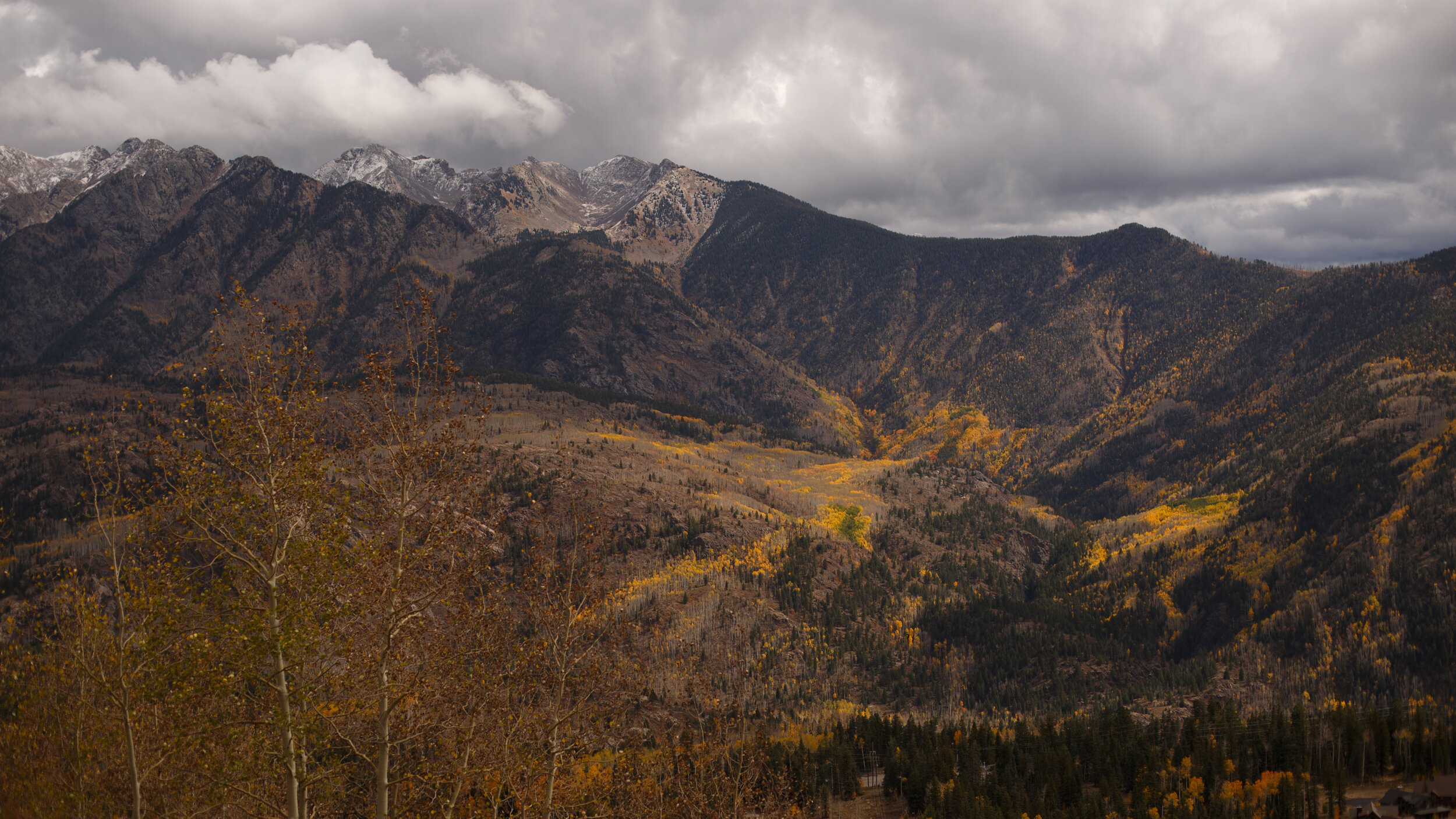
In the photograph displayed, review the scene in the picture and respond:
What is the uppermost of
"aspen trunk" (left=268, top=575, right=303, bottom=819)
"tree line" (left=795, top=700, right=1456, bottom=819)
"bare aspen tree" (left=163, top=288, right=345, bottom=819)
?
"bare aspen tree" (left=163, top=288, right=345, bottom=819)

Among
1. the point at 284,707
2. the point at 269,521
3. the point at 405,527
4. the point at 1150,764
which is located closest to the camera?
the point at 284,707

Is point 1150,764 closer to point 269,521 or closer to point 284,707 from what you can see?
point 284,707

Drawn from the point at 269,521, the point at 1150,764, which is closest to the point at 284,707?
the point at 269,521

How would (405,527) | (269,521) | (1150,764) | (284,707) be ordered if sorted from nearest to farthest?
(284,707) → (269,521) → (405,527) → (1150,764)

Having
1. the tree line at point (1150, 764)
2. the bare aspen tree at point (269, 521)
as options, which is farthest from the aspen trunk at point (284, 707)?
the tree line at point (1150, 764)

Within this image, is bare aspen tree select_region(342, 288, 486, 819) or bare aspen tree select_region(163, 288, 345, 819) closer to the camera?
bare aspen tree select_region(163, 288, 345, 819)

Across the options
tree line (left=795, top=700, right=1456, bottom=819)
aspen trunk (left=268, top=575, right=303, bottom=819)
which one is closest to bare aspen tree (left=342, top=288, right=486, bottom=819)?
aspen trunk (left=268, top=575, right=303, bottom=819)

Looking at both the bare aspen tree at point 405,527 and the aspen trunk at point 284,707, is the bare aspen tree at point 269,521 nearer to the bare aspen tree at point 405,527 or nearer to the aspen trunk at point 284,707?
the aspen trunk at point 284,707

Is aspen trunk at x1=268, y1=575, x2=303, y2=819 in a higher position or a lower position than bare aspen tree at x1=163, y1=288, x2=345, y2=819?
lower

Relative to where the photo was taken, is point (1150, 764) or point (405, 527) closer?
point (405, 527)

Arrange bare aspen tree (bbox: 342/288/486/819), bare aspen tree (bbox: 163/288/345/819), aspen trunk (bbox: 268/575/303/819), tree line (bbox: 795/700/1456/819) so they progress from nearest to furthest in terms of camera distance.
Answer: aspen trunk (bbox: 268/575/303/819)
bare aspen tree (bbox: 163/288/345/819)
bare aspen tree (bbox: 342/288/486/819)
tree line (bbox: 795/700/1456/819)

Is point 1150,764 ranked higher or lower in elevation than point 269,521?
lower

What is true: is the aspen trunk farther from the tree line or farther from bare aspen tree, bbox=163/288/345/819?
the tree line

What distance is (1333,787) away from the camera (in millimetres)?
130250
